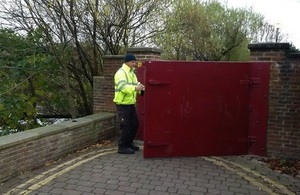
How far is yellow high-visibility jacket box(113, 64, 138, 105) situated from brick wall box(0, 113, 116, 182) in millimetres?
1142

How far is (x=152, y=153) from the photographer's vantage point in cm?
623

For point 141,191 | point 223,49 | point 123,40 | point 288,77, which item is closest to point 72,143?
point 141,191

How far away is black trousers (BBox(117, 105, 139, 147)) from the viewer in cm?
636

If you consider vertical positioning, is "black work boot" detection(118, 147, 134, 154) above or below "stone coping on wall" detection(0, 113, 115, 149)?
below

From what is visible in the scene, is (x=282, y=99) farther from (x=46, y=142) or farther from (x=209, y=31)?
(x=209, y=31)

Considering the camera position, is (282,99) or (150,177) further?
(282,99)

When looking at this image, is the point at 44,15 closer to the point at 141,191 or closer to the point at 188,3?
the point at 141,191

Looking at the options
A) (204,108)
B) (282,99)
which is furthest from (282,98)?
(204,108)

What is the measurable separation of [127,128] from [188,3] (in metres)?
10.4

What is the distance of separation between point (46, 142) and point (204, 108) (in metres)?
2.92

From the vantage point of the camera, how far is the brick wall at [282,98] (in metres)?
6.34

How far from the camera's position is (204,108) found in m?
6.39

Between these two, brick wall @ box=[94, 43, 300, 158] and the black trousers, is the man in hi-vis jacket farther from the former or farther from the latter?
brick wall @ box=[94, 43, 300, 158]

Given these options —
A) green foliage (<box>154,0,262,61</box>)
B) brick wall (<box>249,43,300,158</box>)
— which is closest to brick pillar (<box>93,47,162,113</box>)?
brick wall (<box>249,43,300,158</box>)
